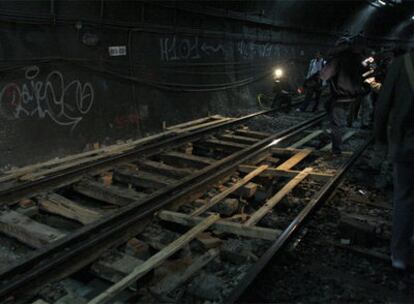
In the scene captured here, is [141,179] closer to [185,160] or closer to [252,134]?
[185,160]

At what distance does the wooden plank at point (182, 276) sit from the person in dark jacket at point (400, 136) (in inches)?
68.1

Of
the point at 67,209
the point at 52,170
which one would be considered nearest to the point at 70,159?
the point at 52,170

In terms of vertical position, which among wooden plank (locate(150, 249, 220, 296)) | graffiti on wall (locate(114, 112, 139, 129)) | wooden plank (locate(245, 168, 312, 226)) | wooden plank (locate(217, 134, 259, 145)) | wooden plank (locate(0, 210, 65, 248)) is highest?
graffiti on wall (locate(114, 112, 139, 129))

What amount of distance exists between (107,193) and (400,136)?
12.7ft

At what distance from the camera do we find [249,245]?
454 cm

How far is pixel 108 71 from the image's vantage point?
9445 millimetres

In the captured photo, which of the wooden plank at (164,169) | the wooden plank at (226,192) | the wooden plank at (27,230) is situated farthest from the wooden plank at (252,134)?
the wooden plank at (27,230)

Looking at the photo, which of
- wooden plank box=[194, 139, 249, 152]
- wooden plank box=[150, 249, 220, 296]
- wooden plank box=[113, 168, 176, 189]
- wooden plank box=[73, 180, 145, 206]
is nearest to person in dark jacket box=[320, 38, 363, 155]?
wooden plank box=[194, 139, 249, 152]

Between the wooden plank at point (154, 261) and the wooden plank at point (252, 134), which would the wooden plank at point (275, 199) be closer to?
the wooden plank at point (154, 261)

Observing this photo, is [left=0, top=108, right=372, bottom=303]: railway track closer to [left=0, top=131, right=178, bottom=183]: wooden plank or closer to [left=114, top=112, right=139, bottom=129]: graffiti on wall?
[left=0, top=131, right=178, bottom=183]: wooden plank

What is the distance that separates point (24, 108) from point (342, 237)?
590 cm

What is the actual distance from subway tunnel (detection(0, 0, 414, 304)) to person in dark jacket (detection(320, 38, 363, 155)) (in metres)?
0.03

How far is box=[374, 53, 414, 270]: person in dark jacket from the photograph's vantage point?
364cm

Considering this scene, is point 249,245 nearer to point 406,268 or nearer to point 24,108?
point 406,268
